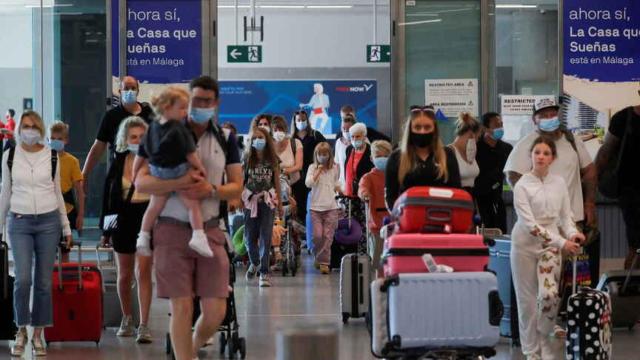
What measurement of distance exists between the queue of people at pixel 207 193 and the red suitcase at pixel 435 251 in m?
0.55

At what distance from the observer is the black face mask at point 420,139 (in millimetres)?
7992

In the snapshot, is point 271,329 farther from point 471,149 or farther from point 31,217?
point 31,217

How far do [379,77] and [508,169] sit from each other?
1760 centimetres

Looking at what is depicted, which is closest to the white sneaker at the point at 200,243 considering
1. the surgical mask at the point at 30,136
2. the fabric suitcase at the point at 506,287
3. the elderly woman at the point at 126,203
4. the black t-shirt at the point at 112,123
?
the surgical mask at the point at 30,136

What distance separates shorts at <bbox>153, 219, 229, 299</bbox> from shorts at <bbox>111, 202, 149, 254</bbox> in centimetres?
279

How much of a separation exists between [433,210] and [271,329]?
3613 mm

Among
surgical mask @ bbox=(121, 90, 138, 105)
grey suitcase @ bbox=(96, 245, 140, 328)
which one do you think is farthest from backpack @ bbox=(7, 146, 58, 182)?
grey suitcase @ bbox=(96, 245, 140, 328)

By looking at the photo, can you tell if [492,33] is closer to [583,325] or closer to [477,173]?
Result: [477,173]

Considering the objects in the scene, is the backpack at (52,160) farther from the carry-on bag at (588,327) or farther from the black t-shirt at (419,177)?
the carry-on bag at (588,327)

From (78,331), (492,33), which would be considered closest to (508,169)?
(78,331)

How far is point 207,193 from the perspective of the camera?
286 inches

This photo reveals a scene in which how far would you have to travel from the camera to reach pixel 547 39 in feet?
54.6

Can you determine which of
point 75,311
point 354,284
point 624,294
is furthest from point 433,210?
point 624,294

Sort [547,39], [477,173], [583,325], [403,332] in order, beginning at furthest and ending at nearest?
[547,39] → [477,173] → [583,325] → [403,332]
